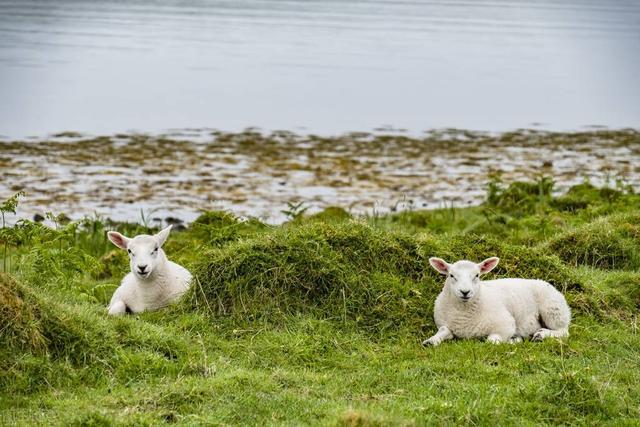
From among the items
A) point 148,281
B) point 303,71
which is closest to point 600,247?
point 148,281

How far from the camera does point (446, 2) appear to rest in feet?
460

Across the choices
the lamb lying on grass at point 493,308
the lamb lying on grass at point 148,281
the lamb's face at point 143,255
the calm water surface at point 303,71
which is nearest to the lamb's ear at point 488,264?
the lamb lying on grass at point 493,308

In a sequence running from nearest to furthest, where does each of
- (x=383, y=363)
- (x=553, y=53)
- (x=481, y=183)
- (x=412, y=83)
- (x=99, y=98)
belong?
(x=383, y=363) < (x=481, y=183) < (x=99, y=98) < (x=412, y=83) < (x=553, y=53)

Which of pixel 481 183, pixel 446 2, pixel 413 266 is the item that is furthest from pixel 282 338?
pixel 446 2

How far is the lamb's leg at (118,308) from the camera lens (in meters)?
11.5

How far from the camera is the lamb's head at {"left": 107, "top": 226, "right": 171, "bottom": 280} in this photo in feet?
37.0

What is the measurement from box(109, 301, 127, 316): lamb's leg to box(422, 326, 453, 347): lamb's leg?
362 cm

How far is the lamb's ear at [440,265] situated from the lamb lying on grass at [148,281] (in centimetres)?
300

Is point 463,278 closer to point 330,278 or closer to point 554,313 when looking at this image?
point 554,313

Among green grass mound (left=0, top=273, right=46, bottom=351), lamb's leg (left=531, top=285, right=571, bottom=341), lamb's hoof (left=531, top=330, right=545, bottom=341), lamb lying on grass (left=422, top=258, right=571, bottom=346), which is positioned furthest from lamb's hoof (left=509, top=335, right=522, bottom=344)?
green grass mound (left=0, top=273, right=46, bottom=351)

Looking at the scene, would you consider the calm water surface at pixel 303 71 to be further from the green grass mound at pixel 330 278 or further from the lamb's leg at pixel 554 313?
the lamb's leg at pixel 554 313

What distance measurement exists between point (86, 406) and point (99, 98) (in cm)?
3616

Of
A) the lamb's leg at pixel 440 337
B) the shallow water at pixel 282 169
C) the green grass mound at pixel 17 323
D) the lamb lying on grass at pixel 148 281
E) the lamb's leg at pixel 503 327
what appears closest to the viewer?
the green grass mound at pixel 17 323

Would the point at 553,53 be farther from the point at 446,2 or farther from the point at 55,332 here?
the point at 446,2
